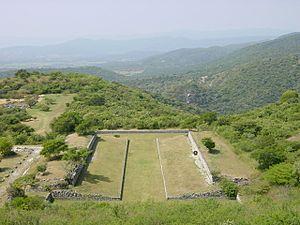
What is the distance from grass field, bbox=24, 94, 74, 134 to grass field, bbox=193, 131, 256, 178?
691 inches

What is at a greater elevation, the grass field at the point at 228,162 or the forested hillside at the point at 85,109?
the grass field at the point at 228,162

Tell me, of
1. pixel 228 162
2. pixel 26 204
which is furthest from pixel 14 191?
pixel 228 162

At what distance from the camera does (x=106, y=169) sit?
27125 millimetres

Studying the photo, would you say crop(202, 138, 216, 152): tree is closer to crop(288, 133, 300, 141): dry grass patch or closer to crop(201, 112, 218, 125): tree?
crop(288, 133, 300, 141): dry grass patch

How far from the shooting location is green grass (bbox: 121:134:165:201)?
23.8 m

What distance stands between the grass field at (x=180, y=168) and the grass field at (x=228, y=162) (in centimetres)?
120

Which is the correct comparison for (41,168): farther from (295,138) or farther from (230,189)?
(295,138)

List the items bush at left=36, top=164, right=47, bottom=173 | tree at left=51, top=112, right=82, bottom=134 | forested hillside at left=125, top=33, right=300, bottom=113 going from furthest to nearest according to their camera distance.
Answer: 1. forested hillside at left=125, top=33, right=300, bottom=113
2. tree at left=51, top=112, right=82, bottom=134
3. bush at left=36, top=164, right=47, bottom=173

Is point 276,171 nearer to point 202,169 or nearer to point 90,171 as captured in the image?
point 202,169

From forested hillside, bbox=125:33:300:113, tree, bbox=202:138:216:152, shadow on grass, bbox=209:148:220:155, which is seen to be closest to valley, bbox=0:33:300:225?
shadow on grass, bbox=209:148:220:155

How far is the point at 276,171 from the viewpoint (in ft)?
75.2

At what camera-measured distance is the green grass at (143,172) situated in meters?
23.8

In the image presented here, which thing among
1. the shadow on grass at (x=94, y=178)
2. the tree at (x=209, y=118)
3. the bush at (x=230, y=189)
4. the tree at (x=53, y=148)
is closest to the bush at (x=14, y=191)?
the shadow on grass at (x=94, y=178)

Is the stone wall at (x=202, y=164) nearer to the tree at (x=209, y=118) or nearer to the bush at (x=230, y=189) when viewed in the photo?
the bush at (x=230, y=189)
